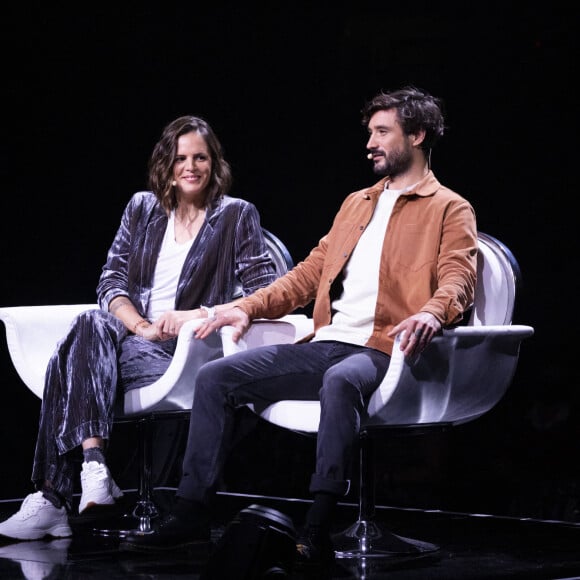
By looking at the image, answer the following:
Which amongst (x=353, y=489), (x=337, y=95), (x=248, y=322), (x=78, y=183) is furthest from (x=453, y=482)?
(x=78, y=183)

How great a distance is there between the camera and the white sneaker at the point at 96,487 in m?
2.94

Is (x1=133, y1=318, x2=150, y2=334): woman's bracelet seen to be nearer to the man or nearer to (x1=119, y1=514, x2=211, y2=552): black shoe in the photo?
the man

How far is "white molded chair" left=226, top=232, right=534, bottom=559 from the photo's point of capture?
110 inches

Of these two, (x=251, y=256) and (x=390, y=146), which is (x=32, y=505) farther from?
(x=390, y=146)

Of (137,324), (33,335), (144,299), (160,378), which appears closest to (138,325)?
(137,324)

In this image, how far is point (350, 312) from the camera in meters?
3.02

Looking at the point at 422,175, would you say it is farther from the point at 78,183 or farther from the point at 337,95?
the point at 78,183

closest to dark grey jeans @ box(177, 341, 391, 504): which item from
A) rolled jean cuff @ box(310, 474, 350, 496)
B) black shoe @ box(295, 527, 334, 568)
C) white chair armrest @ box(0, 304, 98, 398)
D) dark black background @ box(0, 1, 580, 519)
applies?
rolled jean cuff @ box(310, 474, 350, 496)

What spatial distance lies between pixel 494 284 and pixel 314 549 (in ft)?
3.07

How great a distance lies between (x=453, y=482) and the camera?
13.2 ft

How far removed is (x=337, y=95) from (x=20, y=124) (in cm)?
127

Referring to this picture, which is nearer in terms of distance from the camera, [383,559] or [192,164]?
[383,559]

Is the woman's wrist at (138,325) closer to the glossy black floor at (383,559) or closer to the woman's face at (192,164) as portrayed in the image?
the woman's face at (192,164)

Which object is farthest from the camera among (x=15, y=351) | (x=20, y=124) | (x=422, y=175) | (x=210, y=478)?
(x=20, y=124)
